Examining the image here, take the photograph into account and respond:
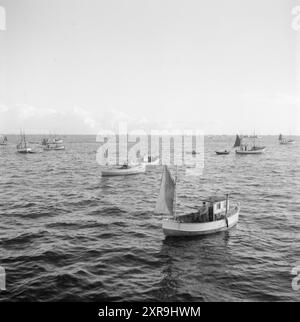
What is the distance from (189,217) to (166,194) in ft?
12.3

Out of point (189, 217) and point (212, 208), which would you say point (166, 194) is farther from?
point (212, 208)

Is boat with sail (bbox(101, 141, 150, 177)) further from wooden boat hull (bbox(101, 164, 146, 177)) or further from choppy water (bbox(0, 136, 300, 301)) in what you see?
choppy water (bbox(0, 136, 300, 301))

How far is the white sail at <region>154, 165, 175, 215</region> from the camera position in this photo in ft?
120

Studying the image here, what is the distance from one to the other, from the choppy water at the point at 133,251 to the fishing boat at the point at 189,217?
1032 millimetres

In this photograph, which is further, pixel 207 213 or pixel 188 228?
pixel 207 213

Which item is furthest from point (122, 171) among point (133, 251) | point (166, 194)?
point (133, 251)

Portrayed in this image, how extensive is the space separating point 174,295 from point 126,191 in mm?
40234

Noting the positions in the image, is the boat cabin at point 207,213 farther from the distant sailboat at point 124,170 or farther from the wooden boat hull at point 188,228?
the distant sailboat at point 124,170

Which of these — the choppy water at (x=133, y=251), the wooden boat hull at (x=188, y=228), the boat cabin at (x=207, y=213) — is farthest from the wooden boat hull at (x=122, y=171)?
the wooden boat hull at (x=188, y=228)

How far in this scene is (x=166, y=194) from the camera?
36.7 meters

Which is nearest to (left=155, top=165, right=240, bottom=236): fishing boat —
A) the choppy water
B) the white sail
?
the white sail

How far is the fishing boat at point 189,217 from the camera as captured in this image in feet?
116

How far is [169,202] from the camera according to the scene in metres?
37.0
